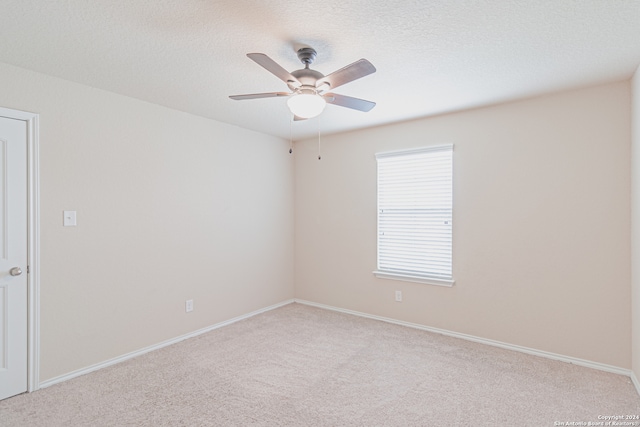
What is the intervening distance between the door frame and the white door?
24mm

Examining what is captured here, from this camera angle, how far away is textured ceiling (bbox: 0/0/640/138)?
5.85ft

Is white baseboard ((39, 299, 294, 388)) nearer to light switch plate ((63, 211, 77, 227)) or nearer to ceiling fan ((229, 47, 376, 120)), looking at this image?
light switch plate ((63, 211, 77, 227))

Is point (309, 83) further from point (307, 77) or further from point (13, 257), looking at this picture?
point (13, 257)

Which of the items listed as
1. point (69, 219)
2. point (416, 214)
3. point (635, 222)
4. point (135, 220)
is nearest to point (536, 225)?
point (635, 222)

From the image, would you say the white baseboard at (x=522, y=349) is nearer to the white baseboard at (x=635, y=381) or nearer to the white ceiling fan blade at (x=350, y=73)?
the white baseboard at (x=635, y=381)

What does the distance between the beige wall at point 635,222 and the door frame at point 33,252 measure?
4.59 meters

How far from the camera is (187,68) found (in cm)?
251

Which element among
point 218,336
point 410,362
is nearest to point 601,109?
point 410,362

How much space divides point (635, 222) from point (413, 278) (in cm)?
201

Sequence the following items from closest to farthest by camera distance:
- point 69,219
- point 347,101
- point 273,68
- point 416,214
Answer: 1. point 273,68
2. point 347,101
3. point 69,219
4. point 416,214

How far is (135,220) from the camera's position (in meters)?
3.18

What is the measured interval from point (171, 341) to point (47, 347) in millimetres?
1071

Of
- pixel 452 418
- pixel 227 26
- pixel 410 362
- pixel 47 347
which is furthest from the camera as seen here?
pixel 410 362

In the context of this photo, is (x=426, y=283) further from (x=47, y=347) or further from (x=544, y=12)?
(x=47, y=347)
